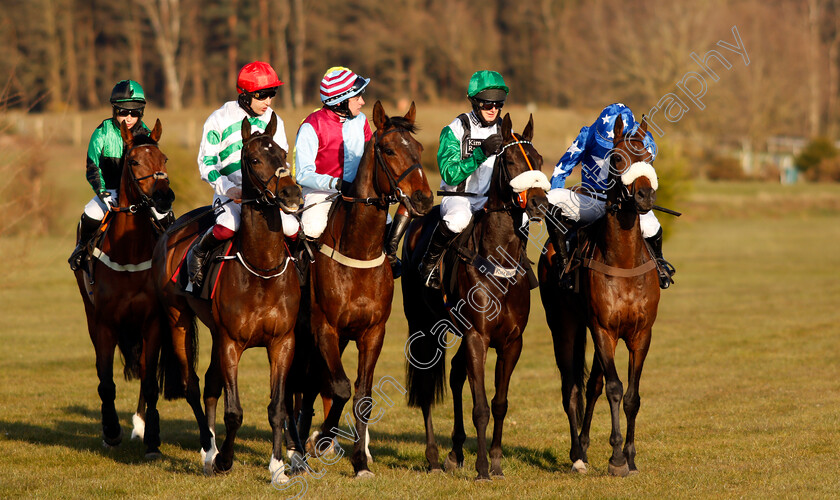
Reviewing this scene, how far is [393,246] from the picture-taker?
7223 mm

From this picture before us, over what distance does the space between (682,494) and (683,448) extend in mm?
1887

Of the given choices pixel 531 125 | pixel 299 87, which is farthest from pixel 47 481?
pixel 299 87

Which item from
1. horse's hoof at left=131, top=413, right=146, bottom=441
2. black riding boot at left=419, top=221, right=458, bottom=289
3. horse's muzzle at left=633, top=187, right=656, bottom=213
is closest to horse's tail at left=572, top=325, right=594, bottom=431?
black riding boot at left=419, top=221, right=458, bottom=289

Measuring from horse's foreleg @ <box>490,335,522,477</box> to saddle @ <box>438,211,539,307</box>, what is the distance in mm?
502

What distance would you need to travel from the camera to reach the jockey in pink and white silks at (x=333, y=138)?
24.2 feet

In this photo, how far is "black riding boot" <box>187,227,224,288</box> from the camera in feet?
22.9

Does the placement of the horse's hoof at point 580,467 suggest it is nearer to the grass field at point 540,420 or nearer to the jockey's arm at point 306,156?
the grass field at point 540,420

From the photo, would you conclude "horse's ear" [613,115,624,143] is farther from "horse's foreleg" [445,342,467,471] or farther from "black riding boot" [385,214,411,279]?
"horse's foreleg" [445,342,467,471]

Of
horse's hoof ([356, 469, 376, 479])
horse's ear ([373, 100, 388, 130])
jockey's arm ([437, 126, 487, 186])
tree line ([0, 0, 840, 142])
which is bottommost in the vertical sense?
horse's hoof ([356, 469, 376, 479])

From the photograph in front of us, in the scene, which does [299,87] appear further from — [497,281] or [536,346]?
[497,281]

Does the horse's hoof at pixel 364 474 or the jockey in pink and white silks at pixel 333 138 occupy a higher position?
the jockey in pink and white silks at pixel 333 138

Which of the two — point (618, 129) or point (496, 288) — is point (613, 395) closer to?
point (496, 288)

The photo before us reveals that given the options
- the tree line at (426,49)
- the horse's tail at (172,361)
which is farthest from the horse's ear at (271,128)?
the tree line at (426,49)

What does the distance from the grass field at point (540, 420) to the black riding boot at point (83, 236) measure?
1.63 metres
